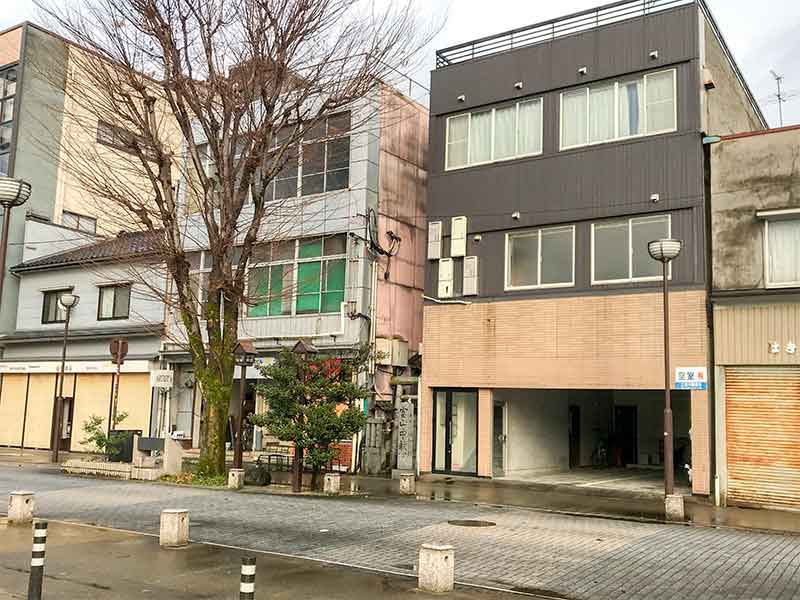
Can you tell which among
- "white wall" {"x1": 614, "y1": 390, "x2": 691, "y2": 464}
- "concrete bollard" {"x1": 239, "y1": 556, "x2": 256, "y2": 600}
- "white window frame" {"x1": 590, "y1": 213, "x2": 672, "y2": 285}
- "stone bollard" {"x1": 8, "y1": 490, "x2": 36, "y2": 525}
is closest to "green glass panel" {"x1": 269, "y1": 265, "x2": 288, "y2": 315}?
"white window frame" {"x1": 590, "y1": 213, "x2": 672, "y2": 285}

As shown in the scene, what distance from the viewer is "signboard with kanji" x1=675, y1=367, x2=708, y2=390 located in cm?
1766

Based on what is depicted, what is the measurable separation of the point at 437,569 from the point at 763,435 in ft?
36.5

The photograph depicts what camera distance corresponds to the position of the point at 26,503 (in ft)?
42.1

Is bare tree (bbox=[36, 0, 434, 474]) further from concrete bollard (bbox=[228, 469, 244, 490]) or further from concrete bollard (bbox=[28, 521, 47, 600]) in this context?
concrete bollard (bbox=[28, 521, 47, 600])

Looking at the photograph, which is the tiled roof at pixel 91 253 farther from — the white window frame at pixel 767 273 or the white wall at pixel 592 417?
the white window frame at pixel 767 273

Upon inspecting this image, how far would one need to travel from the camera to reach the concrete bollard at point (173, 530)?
1086cm

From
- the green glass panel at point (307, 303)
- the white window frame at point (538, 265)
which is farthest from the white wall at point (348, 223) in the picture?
the white window frame at point (538, 265)

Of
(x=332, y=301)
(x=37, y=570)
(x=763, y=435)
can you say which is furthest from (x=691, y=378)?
(x=37, y=570)

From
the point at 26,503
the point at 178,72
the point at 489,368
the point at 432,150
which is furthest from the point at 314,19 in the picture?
the point at 26,503

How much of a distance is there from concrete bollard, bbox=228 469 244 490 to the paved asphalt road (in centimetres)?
107

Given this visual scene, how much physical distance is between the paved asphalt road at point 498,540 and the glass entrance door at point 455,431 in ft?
17.5

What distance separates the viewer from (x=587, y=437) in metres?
26.4

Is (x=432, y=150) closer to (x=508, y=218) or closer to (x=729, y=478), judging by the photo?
(x=508, y=218)

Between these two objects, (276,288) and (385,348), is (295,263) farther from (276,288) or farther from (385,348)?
(385,348)
